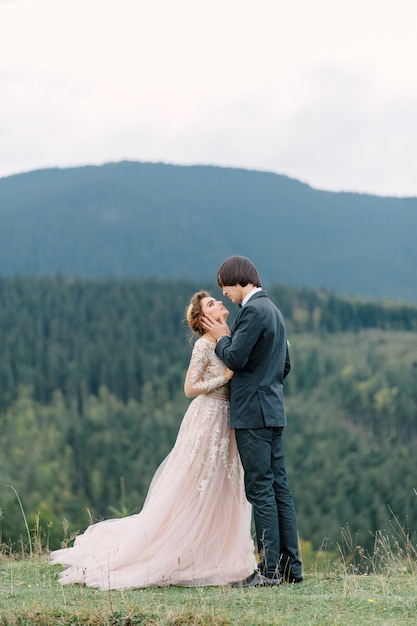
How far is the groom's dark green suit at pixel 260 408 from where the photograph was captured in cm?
664

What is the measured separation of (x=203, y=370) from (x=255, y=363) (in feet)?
1.74

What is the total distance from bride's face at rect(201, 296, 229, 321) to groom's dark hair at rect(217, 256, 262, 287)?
30cm

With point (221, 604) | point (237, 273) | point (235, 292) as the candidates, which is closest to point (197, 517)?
point (221, 604)

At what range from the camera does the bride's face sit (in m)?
7.15

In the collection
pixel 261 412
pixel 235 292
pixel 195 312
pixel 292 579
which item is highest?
pixel 235 292

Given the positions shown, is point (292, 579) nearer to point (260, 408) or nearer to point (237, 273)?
point (260, 408)

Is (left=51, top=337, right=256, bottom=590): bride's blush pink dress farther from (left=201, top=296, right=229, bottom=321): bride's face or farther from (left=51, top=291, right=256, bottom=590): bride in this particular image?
(left=201, top=296, right=229, bottom=321): bride's face

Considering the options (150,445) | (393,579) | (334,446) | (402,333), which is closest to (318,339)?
(402,333)

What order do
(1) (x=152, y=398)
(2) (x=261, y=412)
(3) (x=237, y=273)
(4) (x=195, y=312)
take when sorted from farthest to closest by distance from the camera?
(1) (x=152, y=398) → (4) (x=195, y=312) → (3) (x=237, y=273) → (2) (x=261, y=412)

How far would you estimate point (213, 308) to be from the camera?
7.14 m

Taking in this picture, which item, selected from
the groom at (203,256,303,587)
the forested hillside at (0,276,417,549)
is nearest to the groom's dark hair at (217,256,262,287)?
the groom at (203,256,303,587)

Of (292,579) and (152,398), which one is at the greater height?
(292,579)

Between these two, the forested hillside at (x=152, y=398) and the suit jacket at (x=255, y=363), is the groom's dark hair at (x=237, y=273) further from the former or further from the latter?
the forested hillside at (x=152, y=398)

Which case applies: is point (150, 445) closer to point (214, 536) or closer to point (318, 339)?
point (318, 339)
